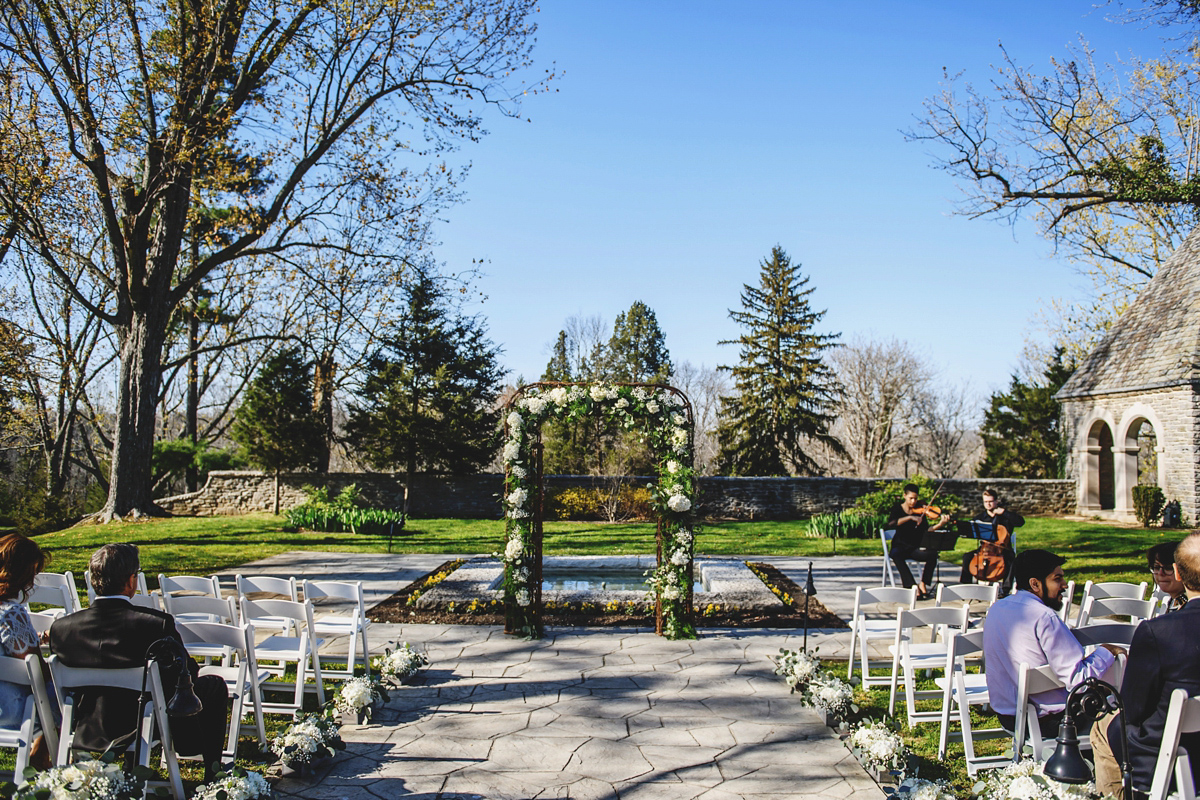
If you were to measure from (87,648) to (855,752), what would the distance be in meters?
4.41

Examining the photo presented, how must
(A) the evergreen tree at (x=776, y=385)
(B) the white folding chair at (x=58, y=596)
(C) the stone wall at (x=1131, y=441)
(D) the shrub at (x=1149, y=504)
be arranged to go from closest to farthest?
1. (B) the white folding chair at (x=58, y=596)
2. (C) the stone wall at (x=1131, y=441)
3. (D) the shrub at (x=1149, y=504)
4. (A) the evergreen tree at (x=776, y=385)

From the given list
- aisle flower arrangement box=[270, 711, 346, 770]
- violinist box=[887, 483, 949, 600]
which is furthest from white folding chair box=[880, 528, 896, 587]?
aisle flower arrangement box=[270, 711, 346, 770]

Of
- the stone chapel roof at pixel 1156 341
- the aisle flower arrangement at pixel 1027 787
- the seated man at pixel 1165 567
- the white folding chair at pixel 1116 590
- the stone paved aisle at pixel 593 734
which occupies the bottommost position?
the stone paved aisle at pixel 593 734

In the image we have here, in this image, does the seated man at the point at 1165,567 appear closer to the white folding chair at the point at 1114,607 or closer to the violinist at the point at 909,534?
the white folding chair at the point at 1114,607

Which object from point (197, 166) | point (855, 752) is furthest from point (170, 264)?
point (855, 752)

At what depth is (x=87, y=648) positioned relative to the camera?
150 inches

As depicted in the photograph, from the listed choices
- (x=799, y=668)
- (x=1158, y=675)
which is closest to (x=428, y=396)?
(x=799, y=668)

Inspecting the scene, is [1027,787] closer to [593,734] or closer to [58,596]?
[593,734]

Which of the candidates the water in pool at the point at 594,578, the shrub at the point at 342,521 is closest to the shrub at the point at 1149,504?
the water in pool at the point at 594,578

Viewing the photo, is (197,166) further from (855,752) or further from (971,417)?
(971,417)

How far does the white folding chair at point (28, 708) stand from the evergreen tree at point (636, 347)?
128ft

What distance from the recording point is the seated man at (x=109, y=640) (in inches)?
151

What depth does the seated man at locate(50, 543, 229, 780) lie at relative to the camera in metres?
3.82

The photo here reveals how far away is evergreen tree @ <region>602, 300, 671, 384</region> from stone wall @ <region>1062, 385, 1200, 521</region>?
23035 millimetres
